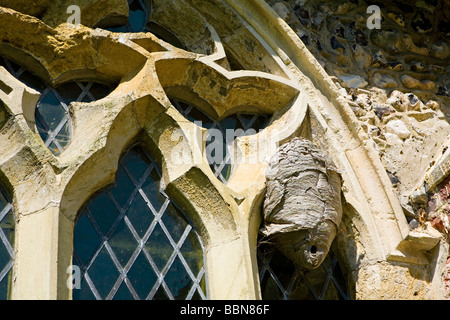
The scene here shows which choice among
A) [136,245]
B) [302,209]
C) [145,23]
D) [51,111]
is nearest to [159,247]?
[136,245]

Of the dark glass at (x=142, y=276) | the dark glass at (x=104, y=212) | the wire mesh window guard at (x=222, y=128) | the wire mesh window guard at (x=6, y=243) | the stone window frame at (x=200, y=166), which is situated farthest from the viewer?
the wire mesh window guard at (x=222, y=128)

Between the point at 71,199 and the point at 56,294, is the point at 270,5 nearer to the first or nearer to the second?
the point at 71,199

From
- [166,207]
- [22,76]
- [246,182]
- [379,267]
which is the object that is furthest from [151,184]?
[379,267]

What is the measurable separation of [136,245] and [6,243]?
660 mm

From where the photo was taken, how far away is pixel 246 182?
5293 millimetres

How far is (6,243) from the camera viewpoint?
4.68m

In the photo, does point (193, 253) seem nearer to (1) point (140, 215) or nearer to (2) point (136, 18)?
(1) point (140, 215)

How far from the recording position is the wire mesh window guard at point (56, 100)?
16.9 ft

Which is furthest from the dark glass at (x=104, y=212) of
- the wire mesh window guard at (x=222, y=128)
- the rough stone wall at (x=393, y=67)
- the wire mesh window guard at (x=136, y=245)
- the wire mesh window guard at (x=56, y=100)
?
the rough stone wall at (x=393, y=67)

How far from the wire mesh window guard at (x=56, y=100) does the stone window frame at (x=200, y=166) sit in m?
0.08

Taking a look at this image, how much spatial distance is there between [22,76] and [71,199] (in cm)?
91

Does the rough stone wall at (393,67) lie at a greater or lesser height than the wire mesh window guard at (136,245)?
greater

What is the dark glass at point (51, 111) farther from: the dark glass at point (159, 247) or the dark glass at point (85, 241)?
the dark glass at point (159, 247)

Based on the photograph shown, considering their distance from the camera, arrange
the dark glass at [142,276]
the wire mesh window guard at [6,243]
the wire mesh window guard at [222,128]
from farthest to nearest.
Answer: the wire mesh window guard at [222,128] < the dark glass at [142,276] < the wire mesh window guard at [6,243]
